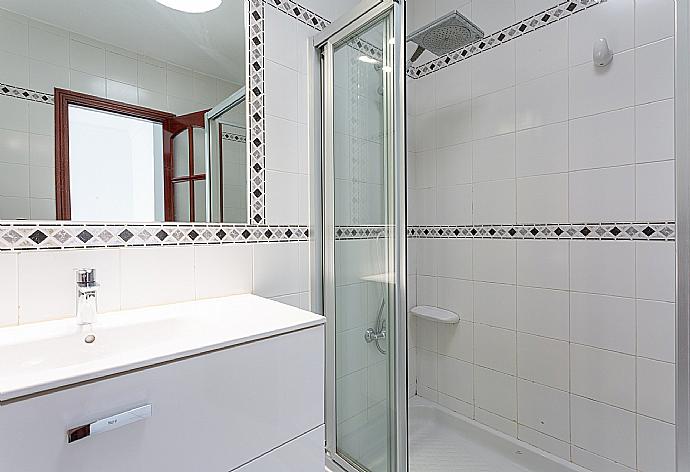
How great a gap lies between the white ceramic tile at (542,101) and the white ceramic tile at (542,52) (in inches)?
1.4

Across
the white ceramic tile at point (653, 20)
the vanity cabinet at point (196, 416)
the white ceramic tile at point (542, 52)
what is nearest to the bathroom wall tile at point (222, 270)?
the vanity cabinet at point (196, 416)

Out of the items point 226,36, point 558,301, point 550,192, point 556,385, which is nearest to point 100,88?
point 226,36

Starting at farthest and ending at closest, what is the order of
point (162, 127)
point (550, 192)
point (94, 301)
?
point (550, 192)
point (162, 127)
point (94, 301)

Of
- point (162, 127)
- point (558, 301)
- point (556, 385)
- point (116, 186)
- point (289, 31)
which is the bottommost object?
point (556, 385)

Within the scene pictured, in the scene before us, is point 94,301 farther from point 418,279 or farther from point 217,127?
point 418,279

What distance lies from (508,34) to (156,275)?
1.84 meters

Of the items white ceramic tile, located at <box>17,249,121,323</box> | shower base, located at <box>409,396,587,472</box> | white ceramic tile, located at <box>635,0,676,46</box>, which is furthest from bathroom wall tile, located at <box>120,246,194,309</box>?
white ceramic tile, located at <box>635,0,676,46</box>

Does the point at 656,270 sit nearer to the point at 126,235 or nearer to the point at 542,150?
the point at 542,150

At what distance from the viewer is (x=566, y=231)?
5.33ft

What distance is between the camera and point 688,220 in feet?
2.27

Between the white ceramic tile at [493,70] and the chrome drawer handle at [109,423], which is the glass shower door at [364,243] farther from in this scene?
the white ceramic tile at [493,70]

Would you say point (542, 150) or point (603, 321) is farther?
point (542, 150)

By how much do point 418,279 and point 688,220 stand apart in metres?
A: 1.64

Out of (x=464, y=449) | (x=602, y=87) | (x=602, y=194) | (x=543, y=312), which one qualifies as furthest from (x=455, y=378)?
(x=602, y=87)
